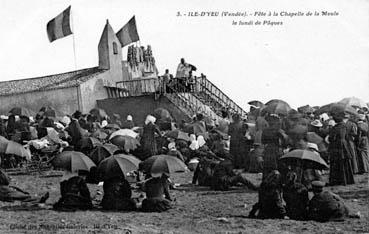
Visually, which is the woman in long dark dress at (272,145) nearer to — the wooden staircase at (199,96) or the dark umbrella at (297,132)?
the dark umbrella at (297,132)

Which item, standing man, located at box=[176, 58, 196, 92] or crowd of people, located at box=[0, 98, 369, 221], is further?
standing man, located at box=[176, 58, 196, 92]

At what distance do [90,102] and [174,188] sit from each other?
19025 millimetres

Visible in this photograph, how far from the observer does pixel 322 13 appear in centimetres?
1171

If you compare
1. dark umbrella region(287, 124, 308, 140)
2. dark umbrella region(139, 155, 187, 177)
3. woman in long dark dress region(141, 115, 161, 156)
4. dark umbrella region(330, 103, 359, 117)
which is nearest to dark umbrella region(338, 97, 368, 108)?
dark umbrella region(330, 103, 359, 117)

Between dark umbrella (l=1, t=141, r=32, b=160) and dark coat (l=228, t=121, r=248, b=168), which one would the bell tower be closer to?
dark coat (l=228, t=121, r=248, b=168)

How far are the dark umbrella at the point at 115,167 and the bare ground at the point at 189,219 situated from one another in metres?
0.78

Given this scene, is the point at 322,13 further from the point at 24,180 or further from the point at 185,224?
the point at 24,180

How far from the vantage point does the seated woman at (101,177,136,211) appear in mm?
10383

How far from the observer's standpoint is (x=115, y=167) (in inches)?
401

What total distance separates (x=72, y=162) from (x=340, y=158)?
6.67 metres

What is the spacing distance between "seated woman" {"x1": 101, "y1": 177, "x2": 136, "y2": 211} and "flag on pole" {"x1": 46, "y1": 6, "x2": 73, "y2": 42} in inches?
754

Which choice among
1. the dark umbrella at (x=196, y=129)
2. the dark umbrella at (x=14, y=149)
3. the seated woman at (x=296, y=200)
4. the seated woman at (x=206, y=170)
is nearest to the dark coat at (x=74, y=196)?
the dark umbrella at (x=14, y=149)

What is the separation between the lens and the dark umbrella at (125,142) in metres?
14.2

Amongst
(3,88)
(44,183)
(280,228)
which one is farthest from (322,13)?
(3,88)
